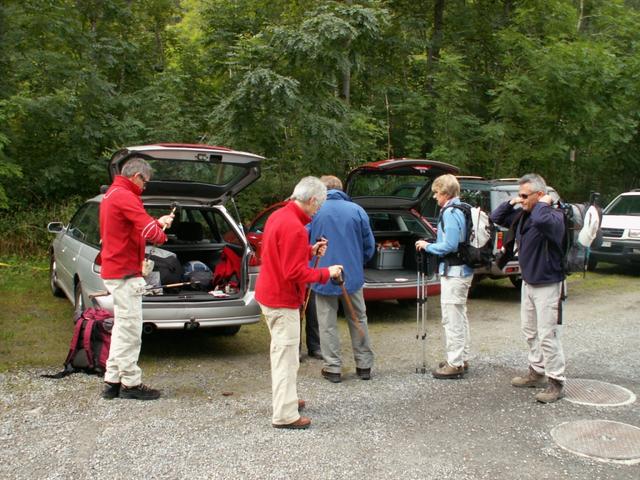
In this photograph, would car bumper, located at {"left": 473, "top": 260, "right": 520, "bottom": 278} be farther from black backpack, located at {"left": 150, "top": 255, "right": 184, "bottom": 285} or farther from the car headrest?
black backpack, located at {"left": 150, "top": 255, "right": 184, "bottom": 285}

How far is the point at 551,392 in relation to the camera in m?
5.66

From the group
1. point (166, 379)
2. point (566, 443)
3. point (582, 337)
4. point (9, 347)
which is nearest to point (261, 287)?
point (166, 379)

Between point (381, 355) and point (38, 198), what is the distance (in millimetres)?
8170

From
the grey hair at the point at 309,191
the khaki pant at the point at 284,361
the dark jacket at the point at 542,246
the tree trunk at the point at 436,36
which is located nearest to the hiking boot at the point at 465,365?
the dark jacket at the point at 542,246

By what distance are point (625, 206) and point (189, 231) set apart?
412 inches

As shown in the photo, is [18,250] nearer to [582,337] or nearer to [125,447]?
[125,447]

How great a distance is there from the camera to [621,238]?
43.4ft

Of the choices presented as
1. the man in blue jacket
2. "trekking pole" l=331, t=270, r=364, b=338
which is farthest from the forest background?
"trekking pole" l=331, t=270, r=364, b=338

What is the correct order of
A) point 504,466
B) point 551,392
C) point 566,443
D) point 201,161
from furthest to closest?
point 201,161 < point 551,392 < point 566,443 < point 504,466

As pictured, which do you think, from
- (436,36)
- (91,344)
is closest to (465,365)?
(91,344)

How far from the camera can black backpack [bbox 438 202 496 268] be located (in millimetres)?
6055

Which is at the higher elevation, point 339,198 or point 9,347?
point 339,198

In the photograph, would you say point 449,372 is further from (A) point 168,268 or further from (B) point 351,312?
(A) point 168,268

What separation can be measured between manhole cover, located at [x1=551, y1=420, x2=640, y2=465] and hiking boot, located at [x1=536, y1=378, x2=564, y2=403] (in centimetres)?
42
